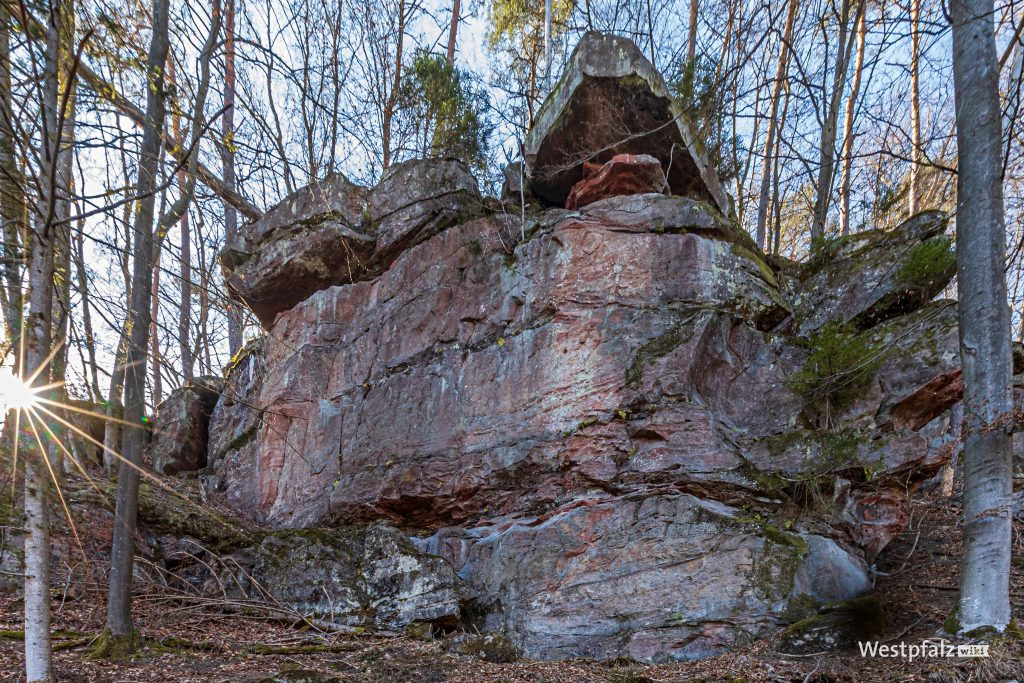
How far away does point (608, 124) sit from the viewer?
9.45 m

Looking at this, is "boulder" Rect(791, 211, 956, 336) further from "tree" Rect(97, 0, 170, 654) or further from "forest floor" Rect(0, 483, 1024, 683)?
"tree" Rect(97, 0, 170, 654)

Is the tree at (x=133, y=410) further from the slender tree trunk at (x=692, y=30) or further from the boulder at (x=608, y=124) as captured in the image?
the slender tree trunk at (x=692, y=30)

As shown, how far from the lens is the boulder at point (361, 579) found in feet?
22.1

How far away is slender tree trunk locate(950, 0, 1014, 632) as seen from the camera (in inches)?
197

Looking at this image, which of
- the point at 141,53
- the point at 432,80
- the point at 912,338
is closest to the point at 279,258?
the point at 432,80

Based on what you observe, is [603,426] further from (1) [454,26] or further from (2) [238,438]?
(1) [454,26]

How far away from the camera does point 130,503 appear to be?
5.64 meters

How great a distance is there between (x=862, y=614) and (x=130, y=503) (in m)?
6.57

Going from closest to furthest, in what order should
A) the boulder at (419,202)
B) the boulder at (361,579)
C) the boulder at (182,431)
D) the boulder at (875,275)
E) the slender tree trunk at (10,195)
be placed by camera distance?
the slender tree trunk at (10,195)
the boulder at (361,579)
the boulder at (875,275)
the boulder at (419,202)
the boulder at (182,431)

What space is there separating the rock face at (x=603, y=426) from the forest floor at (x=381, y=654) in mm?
484

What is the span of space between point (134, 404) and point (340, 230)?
17.1 ft

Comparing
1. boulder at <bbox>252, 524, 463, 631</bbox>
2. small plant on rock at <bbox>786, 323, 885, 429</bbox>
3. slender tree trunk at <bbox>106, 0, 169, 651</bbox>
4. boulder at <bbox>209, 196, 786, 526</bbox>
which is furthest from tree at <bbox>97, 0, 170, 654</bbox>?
small plant on rock at <bbox>786, 323, 885, 429</bbox>

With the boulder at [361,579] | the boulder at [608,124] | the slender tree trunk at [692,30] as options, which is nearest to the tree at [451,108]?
the boulder at [608,124]

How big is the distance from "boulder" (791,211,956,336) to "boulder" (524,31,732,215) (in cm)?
243
